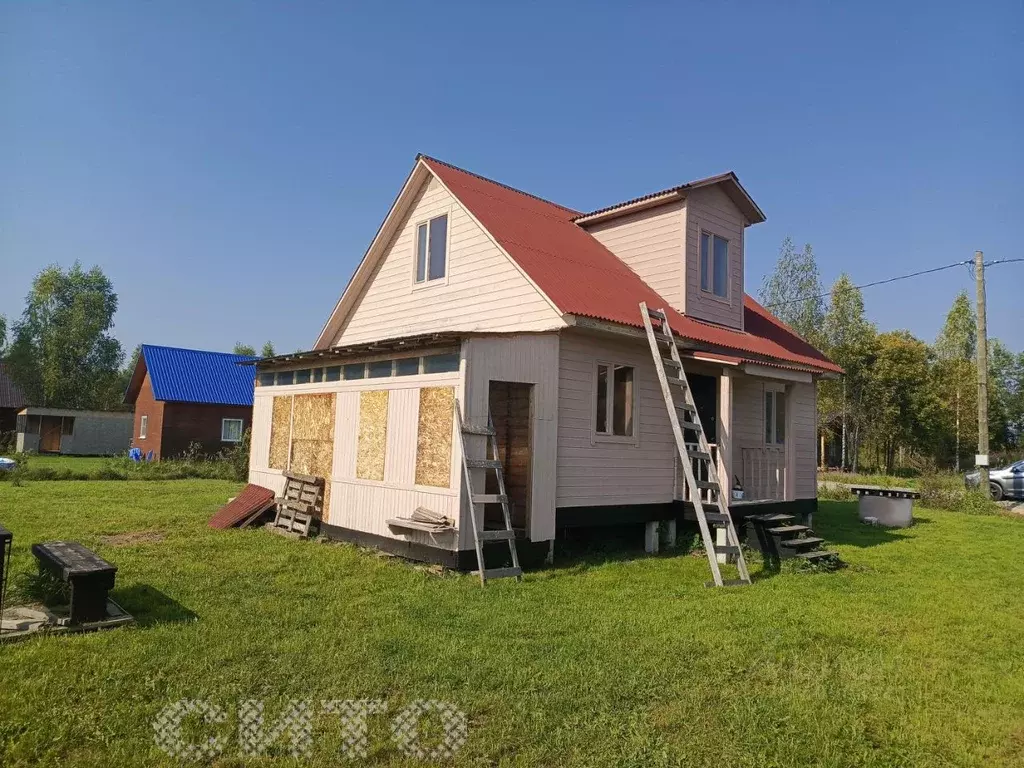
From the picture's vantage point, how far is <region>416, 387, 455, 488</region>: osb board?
386 inches

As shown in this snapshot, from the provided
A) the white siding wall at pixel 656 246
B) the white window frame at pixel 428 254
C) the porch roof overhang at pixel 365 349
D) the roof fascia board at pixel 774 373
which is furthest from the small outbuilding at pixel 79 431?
the roof fascia board at pixel 774 373

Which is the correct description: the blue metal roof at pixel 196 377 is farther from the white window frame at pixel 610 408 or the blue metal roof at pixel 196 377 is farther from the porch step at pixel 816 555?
the porch step at pixel 816 555

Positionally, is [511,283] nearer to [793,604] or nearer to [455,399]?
[455,399]

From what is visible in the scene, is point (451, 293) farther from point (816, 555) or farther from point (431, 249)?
point (816, 555)

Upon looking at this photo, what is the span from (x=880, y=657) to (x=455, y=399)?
5804mm

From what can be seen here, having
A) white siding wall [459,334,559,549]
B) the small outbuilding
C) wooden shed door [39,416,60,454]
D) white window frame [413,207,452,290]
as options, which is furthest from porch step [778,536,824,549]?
wooden shed door [39,416,60,454]

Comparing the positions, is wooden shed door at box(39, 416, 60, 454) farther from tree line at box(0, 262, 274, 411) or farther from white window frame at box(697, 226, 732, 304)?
white window frame at box(697, 226, 732, 304)

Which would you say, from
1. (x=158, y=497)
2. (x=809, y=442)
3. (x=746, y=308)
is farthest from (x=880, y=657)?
(x=158, y=497)

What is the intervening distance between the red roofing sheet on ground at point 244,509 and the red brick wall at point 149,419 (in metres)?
20.9

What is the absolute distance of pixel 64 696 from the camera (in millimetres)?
4840

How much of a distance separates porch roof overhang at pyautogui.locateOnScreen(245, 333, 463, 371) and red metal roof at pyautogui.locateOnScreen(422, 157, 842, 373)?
2.03 metres

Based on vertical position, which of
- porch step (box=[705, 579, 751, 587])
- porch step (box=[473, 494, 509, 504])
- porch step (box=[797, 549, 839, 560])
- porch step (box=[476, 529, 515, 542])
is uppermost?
porch step (box=[473, 494, 509, 504])

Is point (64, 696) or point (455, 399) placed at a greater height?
point (455, 399)

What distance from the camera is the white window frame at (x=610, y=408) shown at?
37.2ft
